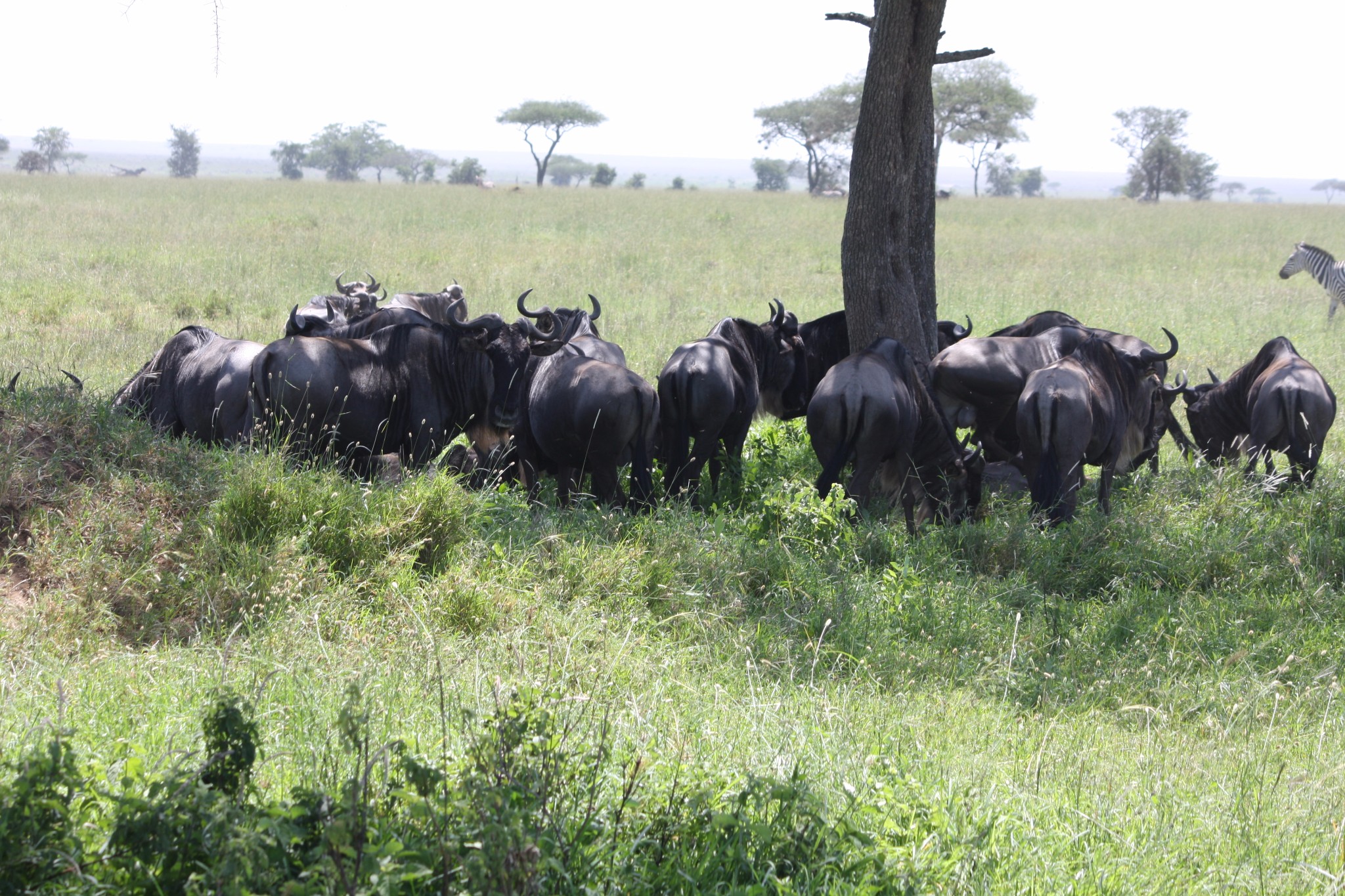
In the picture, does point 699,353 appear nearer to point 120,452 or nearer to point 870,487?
point 870,487

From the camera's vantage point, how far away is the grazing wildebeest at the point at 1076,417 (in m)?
7.05

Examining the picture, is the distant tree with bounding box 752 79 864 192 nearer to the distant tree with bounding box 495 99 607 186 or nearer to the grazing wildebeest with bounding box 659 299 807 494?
the distant tree with bounding box 495 99 607 186

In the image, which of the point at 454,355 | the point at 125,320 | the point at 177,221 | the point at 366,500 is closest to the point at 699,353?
the point at 454,355

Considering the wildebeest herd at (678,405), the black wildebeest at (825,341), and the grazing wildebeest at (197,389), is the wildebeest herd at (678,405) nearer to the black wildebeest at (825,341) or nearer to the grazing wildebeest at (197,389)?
the grazing wildebeest at (197,389)

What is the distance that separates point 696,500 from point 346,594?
3347 mm

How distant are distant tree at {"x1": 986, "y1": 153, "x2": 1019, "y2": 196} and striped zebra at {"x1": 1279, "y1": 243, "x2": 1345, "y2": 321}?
239ft

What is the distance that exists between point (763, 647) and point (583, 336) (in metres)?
3.68

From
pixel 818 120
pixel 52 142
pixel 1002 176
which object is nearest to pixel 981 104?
pixel 818 120

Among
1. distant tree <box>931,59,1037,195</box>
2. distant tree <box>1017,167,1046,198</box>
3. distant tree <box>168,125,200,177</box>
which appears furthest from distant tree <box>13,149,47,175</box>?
distant tree <box>1017,167,1046,198</box>

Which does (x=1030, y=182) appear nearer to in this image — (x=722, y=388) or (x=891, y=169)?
(x=891, y=169)

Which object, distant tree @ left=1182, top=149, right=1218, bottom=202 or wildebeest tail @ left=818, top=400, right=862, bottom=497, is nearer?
wildebeest tail @ left=818, top=400, right=862, bottom=497

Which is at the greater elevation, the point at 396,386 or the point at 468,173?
the point at 468,173

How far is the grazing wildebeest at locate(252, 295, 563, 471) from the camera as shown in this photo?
660 cm

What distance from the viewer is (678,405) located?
7.43 metres
